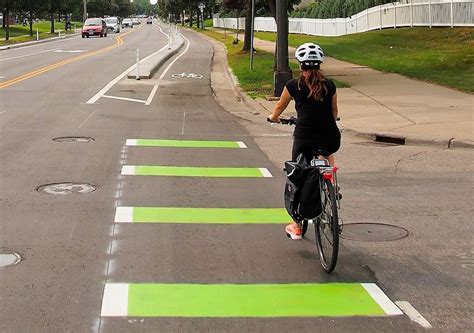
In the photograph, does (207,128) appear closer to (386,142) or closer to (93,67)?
(386,142)

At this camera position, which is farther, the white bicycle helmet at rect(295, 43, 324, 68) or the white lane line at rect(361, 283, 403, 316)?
the white bicycle helmet at rect(295, 43, 324, 68)

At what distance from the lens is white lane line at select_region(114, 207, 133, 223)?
6465 millimetres

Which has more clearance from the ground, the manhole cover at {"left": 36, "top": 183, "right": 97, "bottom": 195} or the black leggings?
the black leggings

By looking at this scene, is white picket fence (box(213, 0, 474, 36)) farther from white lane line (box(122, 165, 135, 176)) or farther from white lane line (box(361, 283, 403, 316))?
white lane line (box(361, 283, 403, 316))

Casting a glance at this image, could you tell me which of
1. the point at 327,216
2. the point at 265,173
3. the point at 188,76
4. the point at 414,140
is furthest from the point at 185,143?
the point at 188,76

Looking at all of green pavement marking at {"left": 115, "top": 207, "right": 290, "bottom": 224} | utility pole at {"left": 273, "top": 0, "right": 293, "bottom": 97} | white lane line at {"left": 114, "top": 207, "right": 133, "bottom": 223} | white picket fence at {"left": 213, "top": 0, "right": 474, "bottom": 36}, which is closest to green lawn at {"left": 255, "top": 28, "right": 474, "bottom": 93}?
white picket fence at {"left": 213, "top": 0, "right": 474, "bottom": 36}

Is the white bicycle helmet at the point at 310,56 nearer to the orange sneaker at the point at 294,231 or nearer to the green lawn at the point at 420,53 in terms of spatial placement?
the orange sneaker at the point at 294,231

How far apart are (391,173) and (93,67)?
18866mm

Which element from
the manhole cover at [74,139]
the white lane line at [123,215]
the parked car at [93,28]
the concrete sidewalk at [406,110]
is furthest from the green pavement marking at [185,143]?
the parked car at [93,28]

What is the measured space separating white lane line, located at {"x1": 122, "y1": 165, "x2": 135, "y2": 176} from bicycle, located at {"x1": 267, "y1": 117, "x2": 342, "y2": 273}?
3676 millimetres

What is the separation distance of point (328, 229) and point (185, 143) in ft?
19.9

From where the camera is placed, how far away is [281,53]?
17281mm

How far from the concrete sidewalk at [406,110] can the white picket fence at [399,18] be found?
12518mm

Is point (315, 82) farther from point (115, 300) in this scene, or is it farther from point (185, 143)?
point (185, 143)
